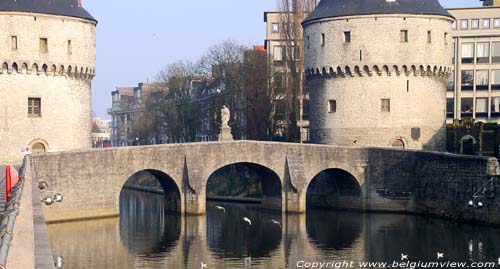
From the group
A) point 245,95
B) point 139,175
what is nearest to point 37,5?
point 245,95

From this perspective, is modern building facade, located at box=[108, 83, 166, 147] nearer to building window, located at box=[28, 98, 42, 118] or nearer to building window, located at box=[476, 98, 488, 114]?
building window, located at box=[476, 98, 488, 114]

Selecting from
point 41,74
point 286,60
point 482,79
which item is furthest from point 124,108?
point 41,74

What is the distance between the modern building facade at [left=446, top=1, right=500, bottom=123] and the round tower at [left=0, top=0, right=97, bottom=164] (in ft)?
96.1

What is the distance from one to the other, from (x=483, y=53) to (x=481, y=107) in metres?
3.82

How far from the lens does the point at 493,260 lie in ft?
84.1

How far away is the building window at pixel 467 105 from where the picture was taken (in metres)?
60.4

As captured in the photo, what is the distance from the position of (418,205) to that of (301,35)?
1399cm

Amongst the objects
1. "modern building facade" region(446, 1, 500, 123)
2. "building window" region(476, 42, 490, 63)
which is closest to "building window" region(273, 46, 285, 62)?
"modern building facade" region(446, 1, 500, 123)

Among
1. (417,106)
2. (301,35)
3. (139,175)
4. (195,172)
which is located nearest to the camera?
(195,172)

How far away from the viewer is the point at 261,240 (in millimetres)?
31281

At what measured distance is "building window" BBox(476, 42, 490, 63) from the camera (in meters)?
59.9

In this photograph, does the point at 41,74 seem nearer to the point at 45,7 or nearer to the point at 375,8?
the point at 45,7

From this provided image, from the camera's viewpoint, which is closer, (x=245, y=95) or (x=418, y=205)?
(x=418, y=205)

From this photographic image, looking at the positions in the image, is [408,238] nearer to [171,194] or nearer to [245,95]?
[171,194]
